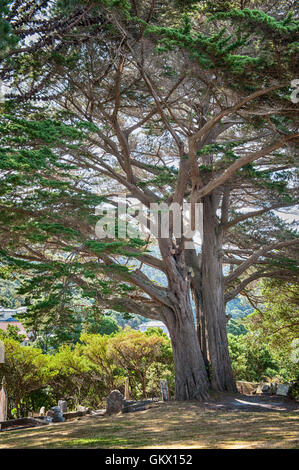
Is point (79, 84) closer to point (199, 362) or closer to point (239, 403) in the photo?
point (199, 362)

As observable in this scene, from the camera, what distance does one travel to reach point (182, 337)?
36.3 feet

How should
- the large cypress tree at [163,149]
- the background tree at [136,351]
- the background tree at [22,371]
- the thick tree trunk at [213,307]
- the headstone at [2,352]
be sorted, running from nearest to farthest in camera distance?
Answer: the large cypress tree at [163,149], the thick tree trunk at [213,307], the headstone at [2,352], the background tree at [22,371], the background tree at [136,351]

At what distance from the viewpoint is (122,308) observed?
10.0m

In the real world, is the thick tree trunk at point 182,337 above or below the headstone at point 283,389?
above

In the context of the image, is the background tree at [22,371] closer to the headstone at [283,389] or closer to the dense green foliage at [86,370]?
the dense green foliage at [86,370]

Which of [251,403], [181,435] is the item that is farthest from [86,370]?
[181,435]

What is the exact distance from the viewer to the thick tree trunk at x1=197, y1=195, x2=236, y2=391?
37.1ft

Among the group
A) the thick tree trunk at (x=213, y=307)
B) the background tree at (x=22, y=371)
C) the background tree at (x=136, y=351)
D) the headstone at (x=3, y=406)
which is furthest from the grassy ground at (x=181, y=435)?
the background tree at (x=136, y=351)

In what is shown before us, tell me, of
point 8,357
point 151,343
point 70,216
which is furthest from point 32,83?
point 151,343

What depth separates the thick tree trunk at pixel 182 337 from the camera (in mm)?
10766

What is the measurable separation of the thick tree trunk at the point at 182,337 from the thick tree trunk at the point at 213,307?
486mm

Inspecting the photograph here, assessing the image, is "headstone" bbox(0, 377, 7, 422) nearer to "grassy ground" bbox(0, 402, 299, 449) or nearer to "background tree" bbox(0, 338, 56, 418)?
"background tree" bbox(0, 338, 56, 418)

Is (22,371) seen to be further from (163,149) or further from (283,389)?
(163,149)

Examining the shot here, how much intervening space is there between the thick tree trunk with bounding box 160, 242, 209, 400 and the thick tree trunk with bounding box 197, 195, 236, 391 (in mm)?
486
